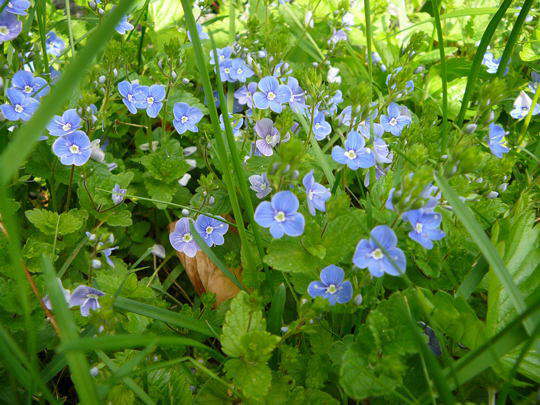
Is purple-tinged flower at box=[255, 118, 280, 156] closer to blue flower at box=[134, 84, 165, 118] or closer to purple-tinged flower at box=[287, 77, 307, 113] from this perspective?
purple-tinged flower at box=[287, 77, 307, 113]

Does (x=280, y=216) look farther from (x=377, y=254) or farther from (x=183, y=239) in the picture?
(x=183, y=239)

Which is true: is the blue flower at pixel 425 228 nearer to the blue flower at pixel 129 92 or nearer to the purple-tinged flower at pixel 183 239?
the purple-tinged flower at pixel 183 239

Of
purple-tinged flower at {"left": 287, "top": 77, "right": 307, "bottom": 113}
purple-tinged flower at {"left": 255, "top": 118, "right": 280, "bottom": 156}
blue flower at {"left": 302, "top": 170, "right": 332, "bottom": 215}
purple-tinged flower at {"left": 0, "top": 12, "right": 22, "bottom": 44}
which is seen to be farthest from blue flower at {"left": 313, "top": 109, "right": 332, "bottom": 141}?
purple-tinged flower at {"left": 0, "top": 12, "right": 22, "bottom": 44}

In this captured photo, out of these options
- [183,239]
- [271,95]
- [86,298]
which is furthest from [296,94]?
[86,298]

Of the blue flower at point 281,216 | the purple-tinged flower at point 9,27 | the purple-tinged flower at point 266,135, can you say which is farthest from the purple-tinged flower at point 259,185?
the purple-tinged flower at point 9,27

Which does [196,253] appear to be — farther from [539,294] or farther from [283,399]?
[539,294]

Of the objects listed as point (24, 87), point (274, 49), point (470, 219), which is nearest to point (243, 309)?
point (470, 219)
